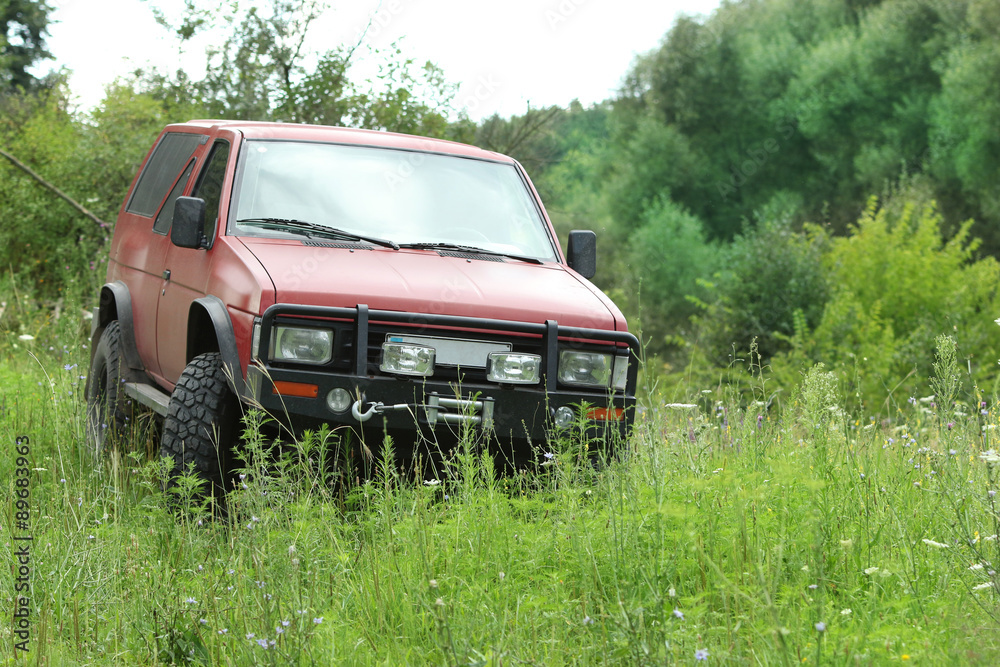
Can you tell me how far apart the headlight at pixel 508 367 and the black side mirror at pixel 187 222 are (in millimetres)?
1683

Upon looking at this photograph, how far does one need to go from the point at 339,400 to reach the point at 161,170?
3170 millimetres

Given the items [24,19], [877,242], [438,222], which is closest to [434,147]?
[438,222]

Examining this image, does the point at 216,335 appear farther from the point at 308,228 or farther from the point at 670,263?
the point at 670,263

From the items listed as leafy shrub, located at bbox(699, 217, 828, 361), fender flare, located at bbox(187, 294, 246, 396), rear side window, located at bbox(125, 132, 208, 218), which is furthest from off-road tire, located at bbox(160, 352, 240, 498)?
leafy shrub, located at bbox(699, 217, 828, 361)

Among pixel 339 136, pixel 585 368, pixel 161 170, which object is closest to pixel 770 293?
pixel 161 170

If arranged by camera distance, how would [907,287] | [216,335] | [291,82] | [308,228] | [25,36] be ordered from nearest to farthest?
1. [216,335]
2. [308,228]
3. [291,82]
4. [907,287]
5. [25,36]

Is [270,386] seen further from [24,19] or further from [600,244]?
[600,244]

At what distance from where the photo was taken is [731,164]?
44.8 m

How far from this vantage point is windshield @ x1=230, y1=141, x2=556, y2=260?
5234 millimetres

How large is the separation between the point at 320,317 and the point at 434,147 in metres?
2.06

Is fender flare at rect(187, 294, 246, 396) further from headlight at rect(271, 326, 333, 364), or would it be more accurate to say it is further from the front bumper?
headlight at rect(271, 326, 333, 364)

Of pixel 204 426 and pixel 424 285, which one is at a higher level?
pixel 424 285

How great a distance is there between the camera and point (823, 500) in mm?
3527

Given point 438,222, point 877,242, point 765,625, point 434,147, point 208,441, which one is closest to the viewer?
point 765,625
